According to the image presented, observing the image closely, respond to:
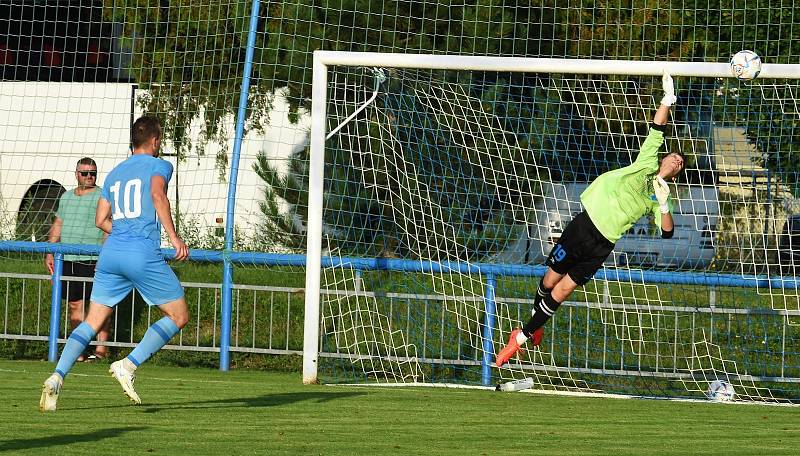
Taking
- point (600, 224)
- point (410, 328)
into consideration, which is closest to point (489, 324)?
point (410, 328)

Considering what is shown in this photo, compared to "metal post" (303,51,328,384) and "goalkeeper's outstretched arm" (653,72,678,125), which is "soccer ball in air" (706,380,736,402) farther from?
"metal post" (303,51,328,384)

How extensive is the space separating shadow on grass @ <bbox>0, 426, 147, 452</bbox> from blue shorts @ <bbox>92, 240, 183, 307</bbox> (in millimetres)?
1006

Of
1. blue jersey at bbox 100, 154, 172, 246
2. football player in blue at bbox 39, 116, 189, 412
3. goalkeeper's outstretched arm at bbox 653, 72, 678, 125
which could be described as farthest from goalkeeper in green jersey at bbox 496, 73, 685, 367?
blue jersey at bbox 100, 154, 172, 246

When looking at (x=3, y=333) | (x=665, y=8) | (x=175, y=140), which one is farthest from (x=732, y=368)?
(x=3, y=333)

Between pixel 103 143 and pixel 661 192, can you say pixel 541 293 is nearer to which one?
pixel 661 192

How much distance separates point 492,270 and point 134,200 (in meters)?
4.36

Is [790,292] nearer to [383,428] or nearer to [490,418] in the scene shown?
[490,418]

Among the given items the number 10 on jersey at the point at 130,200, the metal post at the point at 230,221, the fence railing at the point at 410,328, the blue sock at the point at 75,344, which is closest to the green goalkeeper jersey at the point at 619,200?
the fence railing at the point at 410,328

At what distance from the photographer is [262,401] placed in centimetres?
941

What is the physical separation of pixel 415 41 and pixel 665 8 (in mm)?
2964

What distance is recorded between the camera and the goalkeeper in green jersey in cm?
1025

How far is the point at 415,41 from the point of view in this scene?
50.6 feet

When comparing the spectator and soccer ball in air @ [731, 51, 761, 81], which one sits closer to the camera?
soccer ball in air @ [731, 51, 761, 81]

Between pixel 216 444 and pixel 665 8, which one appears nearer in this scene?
pixel 216 444
